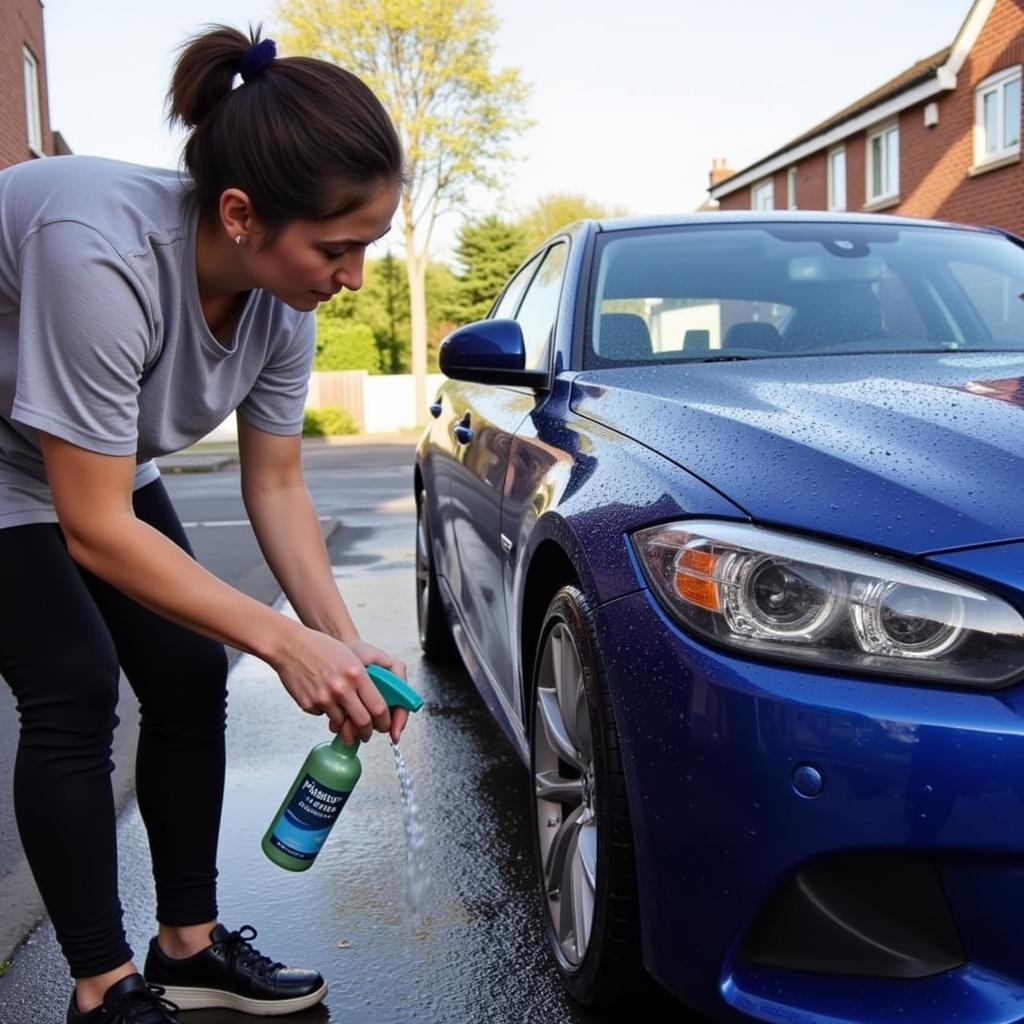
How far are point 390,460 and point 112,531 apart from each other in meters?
18.4

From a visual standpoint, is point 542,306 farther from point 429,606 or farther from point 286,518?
point 429,606

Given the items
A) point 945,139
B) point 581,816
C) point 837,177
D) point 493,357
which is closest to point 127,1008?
point 581,816

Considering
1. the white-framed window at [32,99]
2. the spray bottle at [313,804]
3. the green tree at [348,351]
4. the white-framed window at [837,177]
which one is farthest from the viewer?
the green tree at [348,351]

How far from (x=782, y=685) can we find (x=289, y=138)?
1.04 metres

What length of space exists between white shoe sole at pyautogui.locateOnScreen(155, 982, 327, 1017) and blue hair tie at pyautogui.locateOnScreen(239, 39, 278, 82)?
1.64 m

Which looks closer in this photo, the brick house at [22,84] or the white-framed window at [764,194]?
the brick house at [22,84]

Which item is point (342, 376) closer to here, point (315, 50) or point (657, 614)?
point (315, 50)

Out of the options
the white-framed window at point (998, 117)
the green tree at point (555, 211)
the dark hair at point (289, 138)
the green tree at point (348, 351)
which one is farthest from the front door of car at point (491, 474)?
the green tree at point (555, 211)

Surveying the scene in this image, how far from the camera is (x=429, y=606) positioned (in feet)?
16.4

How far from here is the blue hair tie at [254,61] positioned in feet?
6.53

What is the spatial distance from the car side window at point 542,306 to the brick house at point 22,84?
14.3 metres

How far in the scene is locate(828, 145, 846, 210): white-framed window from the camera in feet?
79.8

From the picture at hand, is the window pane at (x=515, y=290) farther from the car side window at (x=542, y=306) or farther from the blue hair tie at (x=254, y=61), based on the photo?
the blue hair tie at (x=254, y=61)

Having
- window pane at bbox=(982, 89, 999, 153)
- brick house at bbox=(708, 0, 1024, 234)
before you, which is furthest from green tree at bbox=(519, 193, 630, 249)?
window pane at bbox=(982, 89, 999, 153)
